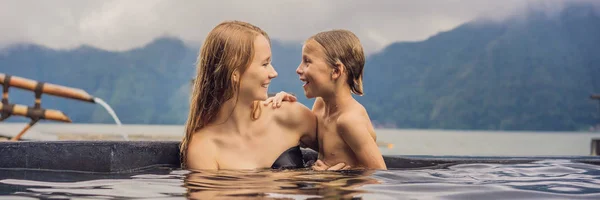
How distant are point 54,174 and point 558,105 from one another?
460 ft

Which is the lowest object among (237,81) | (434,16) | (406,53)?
(237,81)

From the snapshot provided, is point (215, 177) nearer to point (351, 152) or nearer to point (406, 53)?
point (351, 152)

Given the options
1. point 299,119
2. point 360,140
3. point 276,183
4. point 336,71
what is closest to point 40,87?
point 299,119

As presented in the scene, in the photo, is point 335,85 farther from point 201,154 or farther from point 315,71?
point 201,154

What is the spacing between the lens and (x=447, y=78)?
14938 centimetres

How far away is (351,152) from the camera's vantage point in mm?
4262

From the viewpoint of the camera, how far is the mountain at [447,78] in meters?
140

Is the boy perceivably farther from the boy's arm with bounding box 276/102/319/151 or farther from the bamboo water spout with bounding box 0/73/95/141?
the bamboo water spout with bounding box 0/73/95/141

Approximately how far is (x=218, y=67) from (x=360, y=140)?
898 millimetres

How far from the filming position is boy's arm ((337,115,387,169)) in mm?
4086

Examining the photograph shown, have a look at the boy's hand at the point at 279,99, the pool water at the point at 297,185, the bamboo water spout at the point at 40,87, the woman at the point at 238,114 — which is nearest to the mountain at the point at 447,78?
the bamboo water spout at the point at 40,87

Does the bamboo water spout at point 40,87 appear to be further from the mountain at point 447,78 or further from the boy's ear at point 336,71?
the mountain at point 447,78

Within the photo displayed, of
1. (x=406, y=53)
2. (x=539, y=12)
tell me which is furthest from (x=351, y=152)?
(x=539, y=12)

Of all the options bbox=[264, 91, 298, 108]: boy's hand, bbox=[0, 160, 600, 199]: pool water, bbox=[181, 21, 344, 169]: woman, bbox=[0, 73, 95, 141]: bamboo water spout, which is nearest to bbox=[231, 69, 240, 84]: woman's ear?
bbox=[181, 21, 344, 169]: woman
